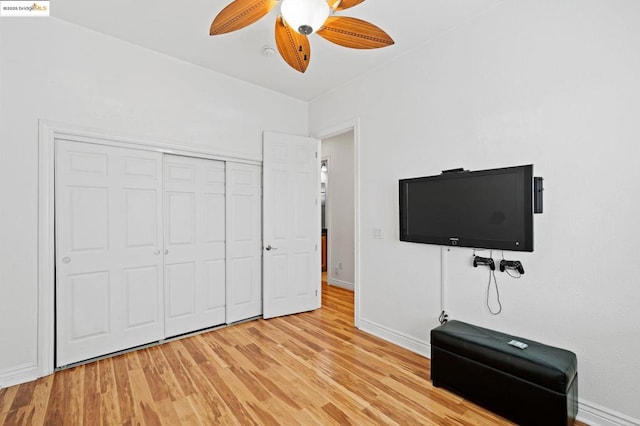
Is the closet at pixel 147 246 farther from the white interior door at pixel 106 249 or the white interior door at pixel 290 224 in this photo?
the white interior door at pixel 290 224

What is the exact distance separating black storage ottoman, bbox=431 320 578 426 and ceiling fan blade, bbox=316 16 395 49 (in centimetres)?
209

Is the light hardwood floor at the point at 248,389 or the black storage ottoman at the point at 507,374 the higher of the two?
the black storage ottoman at the point at 507,374

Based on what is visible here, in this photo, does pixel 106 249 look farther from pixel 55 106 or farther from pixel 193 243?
pixel 55 106

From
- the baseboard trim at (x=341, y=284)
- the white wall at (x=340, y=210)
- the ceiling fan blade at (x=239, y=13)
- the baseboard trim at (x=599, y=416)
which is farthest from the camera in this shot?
the white wall at (x=340, y=210)

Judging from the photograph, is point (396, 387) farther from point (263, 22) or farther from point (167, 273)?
point (263, 22)

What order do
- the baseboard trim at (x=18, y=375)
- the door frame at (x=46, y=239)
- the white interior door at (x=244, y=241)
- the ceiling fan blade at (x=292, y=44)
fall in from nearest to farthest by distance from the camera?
the ceiling fan blade at (x=292, y=44)
the baseboard trim at (x=18, y=375)
the door frame at (x=46, y=239)
the white interior door at (x=244, y=241)

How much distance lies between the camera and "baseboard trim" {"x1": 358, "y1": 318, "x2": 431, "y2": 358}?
2.68 metres

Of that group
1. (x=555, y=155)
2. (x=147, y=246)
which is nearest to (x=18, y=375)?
(x=147, y=246)

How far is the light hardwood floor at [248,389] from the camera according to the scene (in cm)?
186

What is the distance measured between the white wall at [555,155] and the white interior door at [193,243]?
6.92 ft

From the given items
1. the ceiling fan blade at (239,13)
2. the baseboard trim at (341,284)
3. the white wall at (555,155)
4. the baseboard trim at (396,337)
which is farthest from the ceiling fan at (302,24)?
the baseboard trim at (341,284)

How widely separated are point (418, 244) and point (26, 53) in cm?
367

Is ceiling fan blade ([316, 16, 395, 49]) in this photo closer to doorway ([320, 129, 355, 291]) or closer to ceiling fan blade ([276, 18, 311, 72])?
ceiling fan blade ([276, 18, 311, 72])

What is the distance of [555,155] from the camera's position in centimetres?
196
